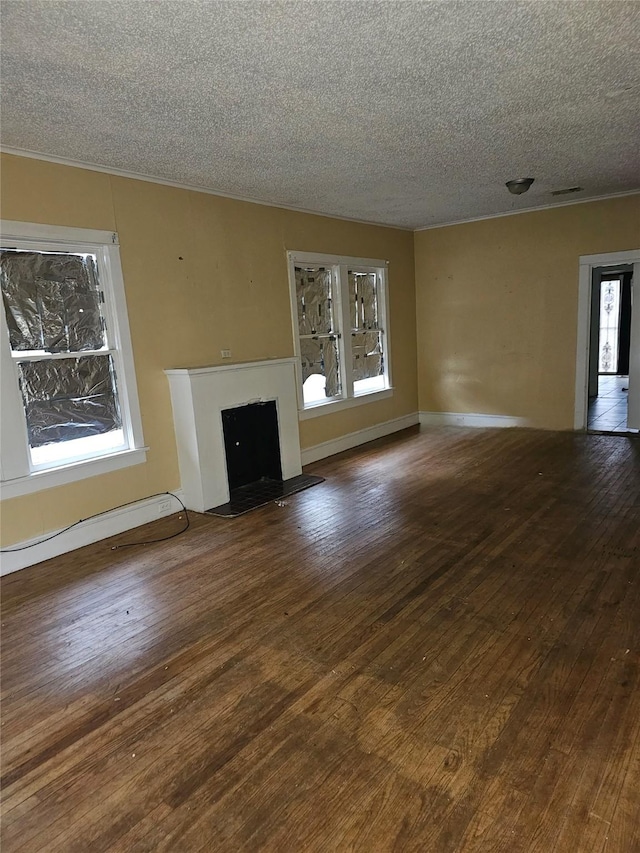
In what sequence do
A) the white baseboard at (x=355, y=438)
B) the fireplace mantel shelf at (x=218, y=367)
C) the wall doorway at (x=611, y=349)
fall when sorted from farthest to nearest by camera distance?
the wall doorway at (x=611, y=349) < the white baseboard at (x=355, y=438) < the fireplace mantel shelf at (x=218, y=367)

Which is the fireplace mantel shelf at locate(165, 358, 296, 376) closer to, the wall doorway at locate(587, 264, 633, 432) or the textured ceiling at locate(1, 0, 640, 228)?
the textured ceiling at locate(1, 0, 640, 228)

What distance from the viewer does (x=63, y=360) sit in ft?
12.2

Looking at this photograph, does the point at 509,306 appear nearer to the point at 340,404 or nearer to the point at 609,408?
the point at 609,408

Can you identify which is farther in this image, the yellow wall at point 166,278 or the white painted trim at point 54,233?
the yellow wall at point 166,278

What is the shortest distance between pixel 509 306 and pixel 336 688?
574 centimetres

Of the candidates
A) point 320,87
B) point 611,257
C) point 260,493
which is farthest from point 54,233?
point 611,257

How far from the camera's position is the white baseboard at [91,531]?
349 cm

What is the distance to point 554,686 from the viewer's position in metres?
2.12

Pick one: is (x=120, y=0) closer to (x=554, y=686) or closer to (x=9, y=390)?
(x=9, y=390)

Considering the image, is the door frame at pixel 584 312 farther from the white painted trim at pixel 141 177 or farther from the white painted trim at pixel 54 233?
the white painted trim at pixel 54 233

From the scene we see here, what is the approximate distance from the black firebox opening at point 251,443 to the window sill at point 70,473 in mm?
757

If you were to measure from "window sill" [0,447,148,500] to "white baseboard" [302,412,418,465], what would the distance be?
2.11 meters

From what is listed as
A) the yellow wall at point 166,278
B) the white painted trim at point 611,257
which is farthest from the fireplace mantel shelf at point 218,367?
the white painted trim at point 611,257

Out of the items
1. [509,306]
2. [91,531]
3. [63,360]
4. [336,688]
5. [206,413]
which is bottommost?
[336,688]
